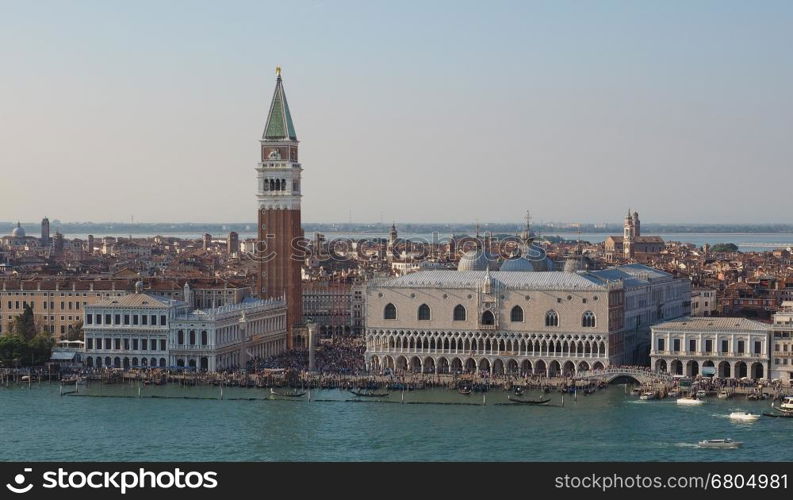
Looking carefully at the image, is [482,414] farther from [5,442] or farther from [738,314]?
[738,314]

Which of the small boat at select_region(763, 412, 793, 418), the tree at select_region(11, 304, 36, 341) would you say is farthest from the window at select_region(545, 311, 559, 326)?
the tree at select_region(11, 304, 36, 341)

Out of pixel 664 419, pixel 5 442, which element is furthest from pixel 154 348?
pixel 664 419

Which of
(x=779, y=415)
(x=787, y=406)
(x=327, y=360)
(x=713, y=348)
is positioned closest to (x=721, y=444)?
(x=779, y=415)

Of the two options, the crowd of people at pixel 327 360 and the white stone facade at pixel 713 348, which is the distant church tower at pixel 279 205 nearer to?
the crowd of people at pixel 327 360

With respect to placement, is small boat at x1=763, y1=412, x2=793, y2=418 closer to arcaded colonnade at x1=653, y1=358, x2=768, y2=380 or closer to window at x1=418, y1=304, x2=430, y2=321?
arcaded colonnade at x1=653, y1=358, x2=768, y2=380

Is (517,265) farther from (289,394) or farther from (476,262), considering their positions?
(289,394)
